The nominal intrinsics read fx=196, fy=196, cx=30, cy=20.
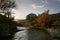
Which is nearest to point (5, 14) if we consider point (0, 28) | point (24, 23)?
point (0, 28)

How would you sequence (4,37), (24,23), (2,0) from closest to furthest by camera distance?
(4,37)
(2,0)
(24,23)

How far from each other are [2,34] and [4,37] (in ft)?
1.56

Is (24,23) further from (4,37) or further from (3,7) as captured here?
(4,37)

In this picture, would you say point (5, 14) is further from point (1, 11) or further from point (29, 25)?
point (29, 25)

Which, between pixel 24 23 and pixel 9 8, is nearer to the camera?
pixel 9 8

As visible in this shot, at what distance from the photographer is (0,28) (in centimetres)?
2644

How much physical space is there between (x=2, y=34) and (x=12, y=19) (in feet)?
39.2

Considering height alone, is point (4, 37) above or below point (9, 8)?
below

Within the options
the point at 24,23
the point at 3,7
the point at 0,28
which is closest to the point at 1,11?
the point at 3,7

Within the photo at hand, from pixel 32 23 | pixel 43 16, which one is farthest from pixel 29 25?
pixel 43 16

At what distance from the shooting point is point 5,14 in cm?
3788

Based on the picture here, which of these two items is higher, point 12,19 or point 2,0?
point 2,0

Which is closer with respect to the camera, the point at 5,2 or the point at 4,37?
the point at 4,37

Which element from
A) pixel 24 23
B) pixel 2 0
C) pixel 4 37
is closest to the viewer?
pixel 4 37
